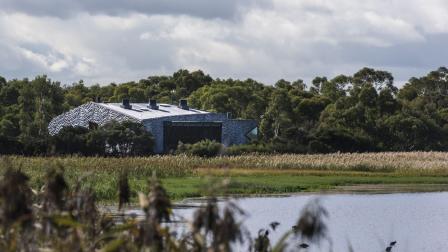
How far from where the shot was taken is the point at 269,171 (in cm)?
5978

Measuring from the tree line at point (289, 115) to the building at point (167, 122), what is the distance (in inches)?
86.6

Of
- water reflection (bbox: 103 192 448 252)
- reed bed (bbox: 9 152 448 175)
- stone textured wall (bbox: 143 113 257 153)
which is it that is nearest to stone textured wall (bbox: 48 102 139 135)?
stone textured wall (bbox: 143 113 257 153)

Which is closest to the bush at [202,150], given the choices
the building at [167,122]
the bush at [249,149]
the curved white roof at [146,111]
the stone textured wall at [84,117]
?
the bush at [249,149]

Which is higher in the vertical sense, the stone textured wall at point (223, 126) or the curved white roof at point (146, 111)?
the curved white roof at point (146, 111)

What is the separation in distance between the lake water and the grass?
3.84 metres

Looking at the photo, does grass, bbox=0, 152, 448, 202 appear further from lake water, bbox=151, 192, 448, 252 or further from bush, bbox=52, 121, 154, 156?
bush, bbox=52, 121, 154, 156

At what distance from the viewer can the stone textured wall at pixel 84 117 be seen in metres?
90.5

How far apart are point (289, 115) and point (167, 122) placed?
22.0 meters

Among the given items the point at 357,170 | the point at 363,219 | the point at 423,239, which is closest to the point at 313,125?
the point at 357,170

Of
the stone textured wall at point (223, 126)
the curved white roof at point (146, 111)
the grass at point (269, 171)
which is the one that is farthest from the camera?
the curved white roof at point (146, 111)

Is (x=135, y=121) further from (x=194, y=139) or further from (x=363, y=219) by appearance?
(x=363, y=219)

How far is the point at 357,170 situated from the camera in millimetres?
64250

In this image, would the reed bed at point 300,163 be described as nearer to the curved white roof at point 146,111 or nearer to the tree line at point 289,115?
the tree line at point 289,115

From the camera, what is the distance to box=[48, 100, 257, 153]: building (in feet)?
285
